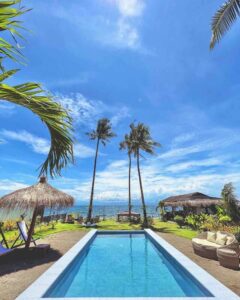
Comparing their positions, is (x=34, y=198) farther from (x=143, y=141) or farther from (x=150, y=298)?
(x=143, y=141)

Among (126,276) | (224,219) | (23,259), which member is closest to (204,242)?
(126,276)

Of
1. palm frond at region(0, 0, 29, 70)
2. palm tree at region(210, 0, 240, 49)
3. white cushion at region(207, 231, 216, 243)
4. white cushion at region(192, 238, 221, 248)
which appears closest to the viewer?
palm frond at region(0, 0, 29, 70)

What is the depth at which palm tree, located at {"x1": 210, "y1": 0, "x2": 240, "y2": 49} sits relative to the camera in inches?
268

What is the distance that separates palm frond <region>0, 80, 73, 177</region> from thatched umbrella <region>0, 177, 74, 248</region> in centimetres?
758

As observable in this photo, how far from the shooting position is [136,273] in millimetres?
8391

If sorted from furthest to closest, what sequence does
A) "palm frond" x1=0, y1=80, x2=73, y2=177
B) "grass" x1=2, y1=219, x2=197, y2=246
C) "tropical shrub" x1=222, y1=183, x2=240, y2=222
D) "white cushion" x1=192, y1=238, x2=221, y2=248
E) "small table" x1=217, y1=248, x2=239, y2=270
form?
"grass" x1=2, y1=219, x2=197, y2=246, "tropical shrub" x1=222, y1=183, x2=240, y2=222, "white cushion" x1=192, y1=238, x2=221, y2=248, "small table" x1=217, y1=248, x2=239, y2=270, "palm frond" x1=0, y1=80, x2=73, y2=177

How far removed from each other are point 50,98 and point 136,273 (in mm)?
7857

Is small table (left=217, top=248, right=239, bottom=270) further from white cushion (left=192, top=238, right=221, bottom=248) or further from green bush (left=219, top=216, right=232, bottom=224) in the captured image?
green bush (left=219, top=216, right=232, bottom=224)

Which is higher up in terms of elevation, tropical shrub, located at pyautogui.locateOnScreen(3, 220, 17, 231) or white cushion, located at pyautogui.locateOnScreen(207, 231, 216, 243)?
tropical shrub, located at pyautogui.locateOnScreen(3, 220, 17, 231)

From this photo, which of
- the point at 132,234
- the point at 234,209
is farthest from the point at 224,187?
the point at 132,234

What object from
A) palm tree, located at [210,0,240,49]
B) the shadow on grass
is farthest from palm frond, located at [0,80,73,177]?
palm tree, located at [210,0,240,49]

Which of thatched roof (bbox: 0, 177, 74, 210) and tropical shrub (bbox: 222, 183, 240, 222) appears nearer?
thatched roof (bbox: 0, 177, 74, 210)

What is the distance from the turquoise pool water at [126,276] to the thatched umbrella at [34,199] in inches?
99.2

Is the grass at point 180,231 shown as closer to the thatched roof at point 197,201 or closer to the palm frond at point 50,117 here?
the thatched roof at point 197,201
